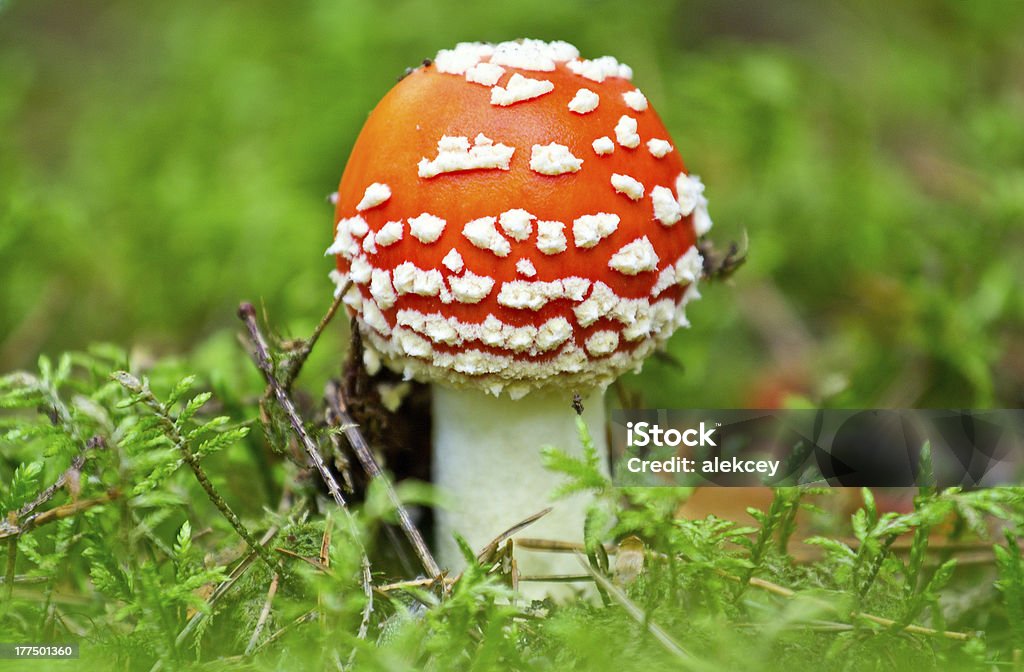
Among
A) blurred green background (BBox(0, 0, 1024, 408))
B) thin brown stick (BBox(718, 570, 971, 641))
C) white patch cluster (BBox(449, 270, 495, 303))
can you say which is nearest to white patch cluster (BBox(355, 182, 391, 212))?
white patch cluster (BBox(449, 270, 495, 303))

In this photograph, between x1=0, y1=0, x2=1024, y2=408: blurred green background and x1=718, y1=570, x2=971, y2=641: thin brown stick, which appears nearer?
x1=718, y1=570, x2=971, y2=641: thin brown stick

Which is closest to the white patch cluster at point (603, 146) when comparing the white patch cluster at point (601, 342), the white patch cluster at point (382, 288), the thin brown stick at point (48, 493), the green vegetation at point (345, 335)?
the white patch cluster at point (601, 342)

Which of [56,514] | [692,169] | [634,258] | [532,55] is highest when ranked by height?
[532,55]

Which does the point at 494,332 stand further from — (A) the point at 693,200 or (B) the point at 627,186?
(A) the point at 693,200

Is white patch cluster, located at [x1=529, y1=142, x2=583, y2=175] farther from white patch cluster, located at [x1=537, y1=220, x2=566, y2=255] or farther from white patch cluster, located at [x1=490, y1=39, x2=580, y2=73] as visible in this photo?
white patch cluster, located at [x1=490, y1=39, x2=580, y2=73]

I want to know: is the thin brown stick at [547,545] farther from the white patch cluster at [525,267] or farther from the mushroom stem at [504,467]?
the white patch cluster at [525,267]

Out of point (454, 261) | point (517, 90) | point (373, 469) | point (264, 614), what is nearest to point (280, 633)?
point (264, 614)
